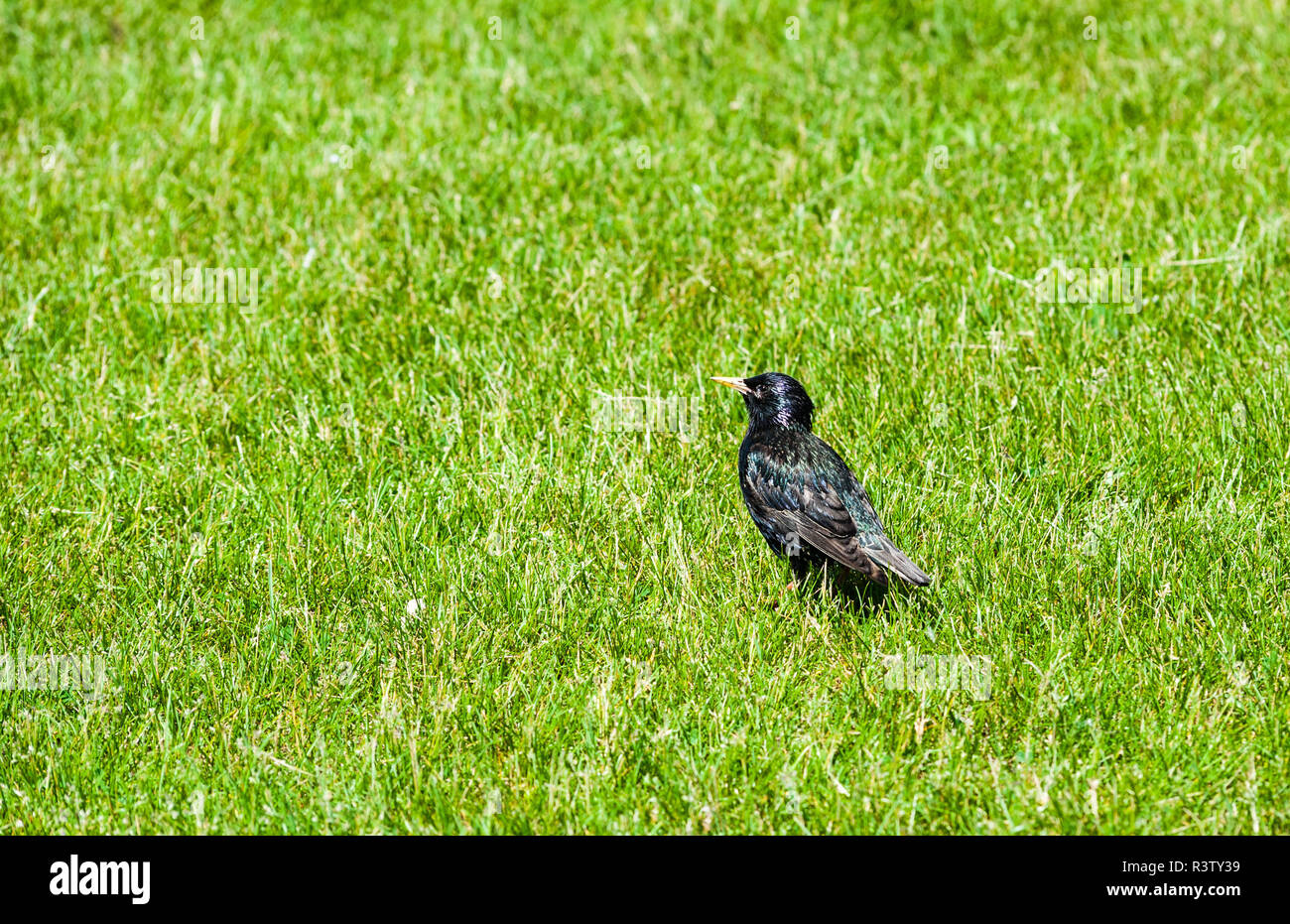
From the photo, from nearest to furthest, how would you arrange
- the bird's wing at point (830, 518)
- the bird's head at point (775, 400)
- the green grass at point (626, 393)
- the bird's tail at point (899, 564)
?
the green grass at point (626, 393) < the bird's tail at point (899, 564) < the bird's wing at point (830, 518) < the bird's head at point (775, 400)

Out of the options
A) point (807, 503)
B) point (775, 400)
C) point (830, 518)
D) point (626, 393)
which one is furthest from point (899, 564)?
point (626, 393)

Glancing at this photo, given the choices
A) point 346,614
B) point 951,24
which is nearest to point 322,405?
point 346,614

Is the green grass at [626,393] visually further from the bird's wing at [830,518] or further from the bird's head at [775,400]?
the bird's head at [775,400]

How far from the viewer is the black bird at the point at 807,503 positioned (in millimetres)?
4855

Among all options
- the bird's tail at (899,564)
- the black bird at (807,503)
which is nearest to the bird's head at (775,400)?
the black bird at (807,503)

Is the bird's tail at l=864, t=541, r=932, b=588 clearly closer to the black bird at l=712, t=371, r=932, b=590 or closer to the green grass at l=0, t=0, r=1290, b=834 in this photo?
the black bird at l=712, t=371, r=932, b=590

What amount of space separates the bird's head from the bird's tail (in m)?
0.83

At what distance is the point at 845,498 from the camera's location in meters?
5.11

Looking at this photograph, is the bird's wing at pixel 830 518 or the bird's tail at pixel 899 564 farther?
the bird's wing at pixel 830 518

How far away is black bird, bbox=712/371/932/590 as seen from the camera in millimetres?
4855

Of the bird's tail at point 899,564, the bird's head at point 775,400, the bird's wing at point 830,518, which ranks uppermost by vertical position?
the bird's head at point 775,400

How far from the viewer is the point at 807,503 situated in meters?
5.02

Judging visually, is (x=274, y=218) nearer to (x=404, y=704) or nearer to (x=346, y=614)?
(x=346, y=614)

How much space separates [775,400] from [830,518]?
76 centimetres
